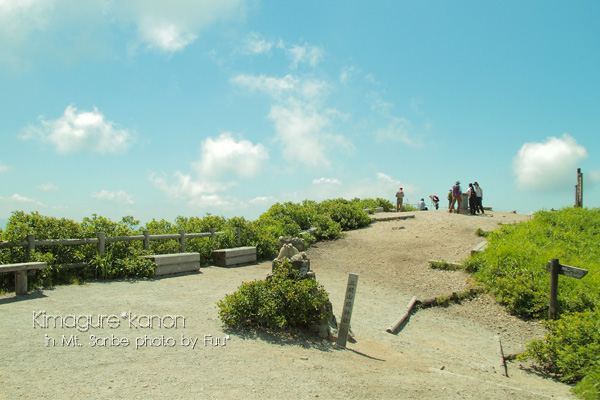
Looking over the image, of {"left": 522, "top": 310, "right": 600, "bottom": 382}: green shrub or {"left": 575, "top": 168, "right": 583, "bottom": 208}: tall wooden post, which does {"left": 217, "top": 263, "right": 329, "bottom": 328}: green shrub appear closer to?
{"left": 522, "top": 310, "right": 600, "bottom": 382}: green shrub

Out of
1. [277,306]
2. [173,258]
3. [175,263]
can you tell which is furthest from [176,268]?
[277,306]

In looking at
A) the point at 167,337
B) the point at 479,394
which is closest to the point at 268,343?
the point at 167,337

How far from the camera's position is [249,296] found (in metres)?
6.62

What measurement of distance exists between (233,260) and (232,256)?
0.44 ft

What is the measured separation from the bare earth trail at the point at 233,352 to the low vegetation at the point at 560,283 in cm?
41

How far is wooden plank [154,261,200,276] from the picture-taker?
416 inches

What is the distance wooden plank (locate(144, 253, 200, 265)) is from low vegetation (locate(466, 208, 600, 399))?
811cm

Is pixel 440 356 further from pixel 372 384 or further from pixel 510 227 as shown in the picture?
pixel 510 227

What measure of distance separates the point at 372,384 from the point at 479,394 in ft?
4.62

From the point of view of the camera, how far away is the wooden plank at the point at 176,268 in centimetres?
1056

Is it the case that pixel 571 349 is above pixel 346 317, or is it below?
Result: below

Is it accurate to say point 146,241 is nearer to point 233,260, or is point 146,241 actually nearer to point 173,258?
point 173,258

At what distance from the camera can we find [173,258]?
10.9m

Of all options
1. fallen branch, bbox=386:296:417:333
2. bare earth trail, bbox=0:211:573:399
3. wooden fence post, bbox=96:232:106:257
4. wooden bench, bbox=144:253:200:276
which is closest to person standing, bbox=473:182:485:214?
bare earth trail, bbox=0:211:573:399
